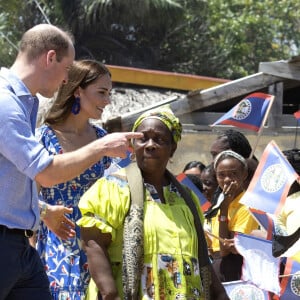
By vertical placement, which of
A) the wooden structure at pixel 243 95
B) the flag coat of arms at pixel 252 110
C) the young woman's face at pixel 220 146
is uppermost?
the wooden structure at pixel 243 95

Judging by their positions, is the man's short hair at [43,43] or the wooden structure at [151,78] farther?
the wooden structure at [151,78]

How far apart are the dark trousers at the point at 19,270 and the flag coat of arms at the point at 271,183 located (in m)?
2.23

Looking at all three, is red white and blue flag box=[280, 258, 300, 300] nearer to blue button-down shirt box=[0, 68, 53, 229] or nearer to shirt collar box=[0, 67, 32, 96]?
blue button-down shirt box=[0, 68, 53, 229]

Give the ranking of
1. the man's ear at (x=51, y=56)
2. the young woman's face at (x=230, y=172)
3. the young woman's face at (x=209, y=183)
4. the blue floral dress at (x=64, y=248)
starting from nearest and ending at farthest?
the man's ear at (x=51, y=56) < the blue floral dress at (x=64, y=248) < the young woman's face at (x=230, y=172) < the young woman's face at (x=209, y=183)

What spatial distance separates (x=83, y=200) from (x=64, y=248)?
1.95ft

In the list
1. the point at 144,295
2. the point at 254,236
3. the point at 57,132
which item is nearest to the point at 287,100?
the point at 254,236

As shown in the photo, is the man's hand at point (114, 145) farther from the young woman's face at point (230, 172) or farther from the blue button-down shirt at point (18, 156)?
the young woman's face at point (230, 172)

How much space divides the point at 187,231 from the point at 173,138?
0.51 meters

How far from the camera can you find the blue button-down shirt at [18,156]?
3.77 meters

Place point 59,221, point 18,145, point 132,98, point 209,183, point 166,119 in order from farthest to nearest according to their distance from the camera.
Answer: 1. point 132,98
2. point 209,183
3. point 166,119
4. point 59,221
5. point 18,145

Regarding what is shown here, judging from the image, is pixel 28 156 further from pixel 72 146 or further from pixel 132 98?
pixel 132 98

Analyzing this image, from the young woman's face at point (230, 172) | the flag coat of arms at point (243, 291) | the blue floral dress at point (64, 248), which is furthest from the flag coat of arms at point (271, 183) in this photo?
the blue floral dress at point (64, 248)

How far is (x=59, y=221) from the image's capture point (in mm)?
4359

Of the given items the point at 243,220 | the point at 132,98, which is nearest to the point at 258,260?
the point at 243,220
